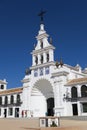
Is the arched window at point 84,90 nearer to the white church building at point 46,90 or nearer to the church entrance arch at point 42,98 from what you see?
the white church building at point 46,90

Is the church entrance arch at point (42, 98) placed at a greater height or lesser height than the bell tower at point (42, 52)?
lesser

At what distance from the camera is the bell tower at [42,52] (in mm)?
43616

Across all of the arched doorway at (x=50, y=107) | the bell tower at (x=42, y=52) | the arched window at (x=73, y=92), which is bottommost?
the arched doorway at (x=50, y=107)

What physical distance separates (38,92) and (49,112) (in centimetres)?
469

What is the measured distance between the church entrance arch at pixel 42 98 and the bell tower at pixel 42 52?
3.42 meters

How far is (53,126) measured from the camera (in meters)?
15.5

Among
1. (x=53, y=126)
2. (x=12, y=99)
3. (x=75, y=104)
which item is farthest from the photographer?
(x=12, y=99)

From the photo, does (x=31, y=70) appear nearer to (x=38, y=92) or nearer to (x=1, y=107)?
Answer: (x=38, y=92)

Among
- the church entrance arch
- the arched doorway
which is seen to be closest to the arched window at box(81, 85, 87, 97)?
the church entrance arch

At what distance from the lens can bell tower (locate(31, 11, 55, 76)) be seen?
143 ft

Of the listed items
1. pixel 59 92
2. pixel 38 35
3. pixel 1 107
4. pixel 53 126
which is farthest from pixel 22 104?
pixel 53 126

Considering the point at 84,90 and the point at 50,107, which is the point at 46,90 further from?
the point at 84,90

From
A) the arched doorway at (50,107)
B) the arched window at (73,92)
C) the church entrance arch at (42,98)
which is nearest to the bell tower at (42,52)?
the church entrance arch at (42,98)

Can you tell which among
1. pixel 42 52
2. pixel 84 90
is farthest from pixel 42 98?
pixel 84 90
